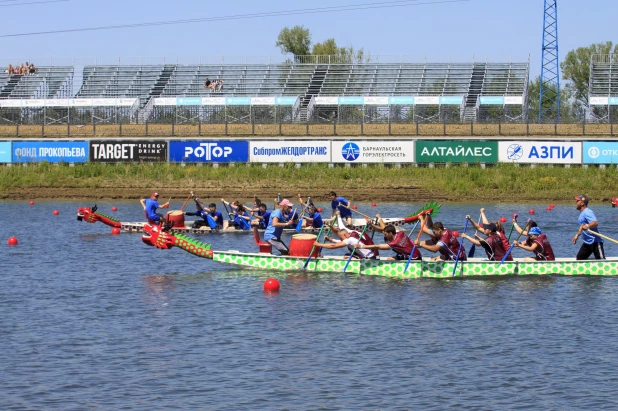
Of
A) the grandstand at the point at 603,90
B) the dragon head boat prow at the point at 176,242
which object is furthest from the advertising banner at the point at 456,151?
the dragon head boat prow at the point at 176,242

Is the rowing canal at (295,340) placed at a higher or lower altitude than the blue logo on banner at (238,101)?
lower

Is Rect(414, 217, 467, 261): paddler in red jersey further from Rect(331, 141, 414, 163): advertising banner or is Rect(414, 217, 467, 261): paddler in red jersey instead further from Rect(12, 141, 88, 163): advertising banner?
Rect(12, 141, 88, 163): advertising banner

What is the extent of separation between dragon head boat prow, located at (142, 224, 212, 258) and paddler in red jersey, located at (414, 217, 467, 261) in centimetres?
545

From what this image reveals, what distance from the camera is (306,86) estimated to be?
68688 mm

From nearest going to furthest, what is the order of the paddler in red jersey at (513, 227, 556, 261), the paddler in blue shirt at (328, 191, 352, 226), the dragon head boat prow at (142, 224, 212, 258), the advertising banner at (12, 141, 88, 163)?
the paddler in red jersey at (513, 227, 556, 261)
the dragon head boat prow at (142, 224, 212, 258)
the paddler in blue shirt at (328, 191, 352, 226)
the advertising banner at (12, 141, 88, 163)

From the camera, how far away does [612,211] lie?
41.5 m

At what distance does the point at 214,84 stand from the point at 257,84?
316 centimetres

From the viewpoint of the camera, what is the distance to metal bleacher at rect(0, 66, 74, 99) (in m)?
71.1

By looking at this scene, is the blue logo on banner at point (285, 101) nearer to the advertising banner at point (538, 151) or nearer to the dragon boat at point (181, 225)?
the advertising banner at point (538, 151)

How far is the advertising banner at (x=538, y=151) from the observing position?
1955 inches

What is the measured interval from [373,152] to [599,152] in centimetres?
1184

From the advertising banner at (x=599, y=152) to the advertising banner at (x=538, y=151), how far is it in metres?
0.51

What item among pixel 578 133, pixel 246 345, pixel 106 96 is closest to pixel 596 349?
pixel 246 345

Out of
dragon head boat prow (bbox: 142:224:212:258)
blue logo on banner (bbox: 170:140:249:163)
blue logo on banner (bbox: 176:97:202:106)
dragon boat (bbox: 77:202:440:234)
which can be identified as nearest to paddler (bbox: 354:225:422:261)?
dragon head boat prow (bbox: 142:224:212:258)
